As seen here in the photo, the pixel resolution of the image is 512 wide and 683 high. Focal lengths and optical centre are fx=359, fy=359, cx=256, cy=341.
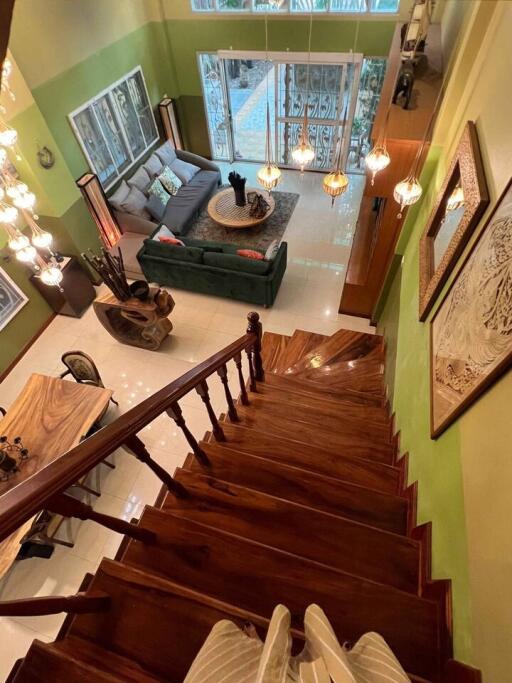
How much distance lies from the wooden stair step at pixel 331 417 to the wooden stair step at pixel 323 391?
0.74 feet

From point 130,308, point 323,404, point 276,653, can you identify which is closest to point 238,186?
point 130,308

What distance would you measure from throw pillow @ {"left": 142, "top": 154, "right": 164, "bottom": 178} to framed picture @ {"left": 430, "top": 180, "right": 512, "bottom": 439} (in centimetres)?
579

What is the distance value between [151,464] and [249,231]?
5.24 metres

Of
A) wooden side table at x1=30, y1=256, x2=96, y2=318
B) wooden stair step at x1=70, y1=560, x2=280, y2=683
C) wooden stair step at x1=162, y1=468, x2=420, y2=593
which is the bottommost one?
wooden stair step at x1=70, y1=560, x2=280, y2=683

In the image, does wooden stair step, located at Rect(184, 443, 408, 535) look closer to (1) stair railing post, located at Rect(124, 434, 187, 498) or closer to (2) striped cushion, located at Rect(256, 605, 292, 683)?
(1) stair railing post, located at Rect(124, 434, 187, 498)

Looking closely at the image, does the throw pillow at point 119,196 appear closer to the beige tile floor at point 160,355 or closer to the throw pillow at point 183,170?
the throw pillow at point 183,170

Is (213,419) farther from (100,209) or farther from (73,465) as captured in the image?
(100,209)

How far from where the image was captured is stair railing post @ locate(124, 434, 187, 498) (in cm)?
129

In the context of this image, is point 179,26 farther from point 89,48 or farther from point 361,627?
point 361,627

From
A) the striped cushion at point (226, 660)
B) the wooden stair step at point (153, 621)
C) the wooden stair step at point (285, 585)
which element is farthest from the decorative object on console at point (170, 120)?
the striped cushion at point (226, 660)

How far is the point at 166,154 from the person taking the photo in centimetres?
655

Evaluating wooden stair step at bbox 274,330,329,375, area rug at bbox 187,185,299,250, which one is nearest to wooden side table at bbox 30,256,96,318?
area rug at bbox 187,185,299,250

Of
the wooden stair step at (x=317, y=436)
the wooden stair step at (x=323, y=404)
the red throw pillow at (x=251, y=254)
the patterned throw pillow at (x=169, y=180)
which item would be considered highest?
the patterned throw pillow at (x=169, y=180)

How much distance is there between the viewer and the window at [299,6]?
5176 mm
